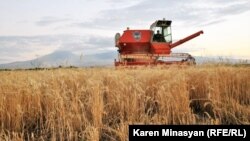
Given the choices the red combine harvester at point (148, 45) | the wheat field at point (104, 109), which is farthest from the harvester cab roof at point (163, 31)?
the wheat field at point (104, 109)

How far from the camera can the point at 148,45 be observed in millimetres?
20016

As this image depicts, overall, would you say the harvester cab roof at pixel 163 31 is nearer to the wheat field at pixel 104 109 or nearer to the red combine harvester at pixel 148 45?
the red combine harvester at pixel 148 45

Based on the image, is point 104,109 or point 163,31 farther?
point 163,31

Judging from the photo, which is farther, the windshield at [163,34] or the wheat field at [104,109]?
the windshield at [163,34]

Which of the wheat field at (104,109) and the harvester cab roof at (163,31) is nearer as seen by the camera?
the wheat field at (104,109)

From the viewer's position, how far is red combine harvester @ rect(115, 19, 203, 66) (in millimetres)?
18781

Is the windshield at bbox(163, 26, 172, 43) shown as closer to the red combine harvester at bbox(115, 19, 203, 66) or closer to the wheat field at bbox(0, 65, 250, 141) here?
the red combine harvester at bbox(115, 19, 203, 66)

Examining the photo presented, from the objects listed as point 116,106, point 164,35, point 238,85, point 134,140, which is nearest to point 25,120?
point 116,106

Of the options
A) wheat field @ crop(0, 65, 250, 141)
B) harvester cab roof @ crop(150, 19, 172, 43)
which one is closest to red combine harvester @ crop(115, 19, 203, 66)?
harvester cab roof @ crop(150, 19, 172, 43)

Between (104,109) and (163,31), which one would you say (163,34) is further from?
(104,109)

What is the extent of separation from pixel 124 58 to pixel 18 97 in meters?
13.8

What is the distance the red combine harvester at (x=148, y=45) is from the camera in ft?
61.6

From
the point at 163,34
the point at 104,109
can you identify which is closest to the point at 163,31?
the point at 163,34

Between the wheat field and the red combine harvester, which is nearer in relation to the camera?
the wheat field
